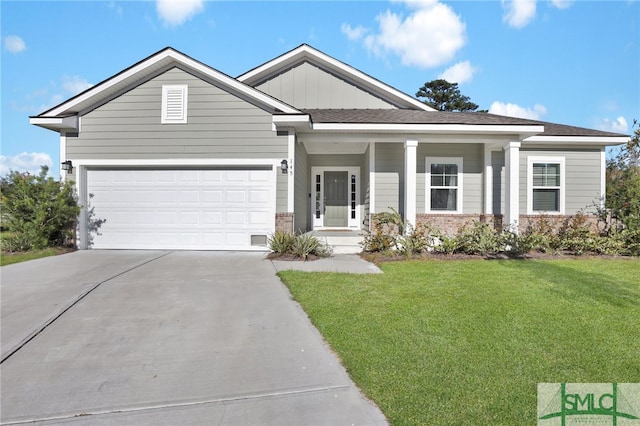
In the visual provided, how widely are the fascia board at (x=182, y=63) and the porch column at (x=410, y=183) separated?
10.9ft

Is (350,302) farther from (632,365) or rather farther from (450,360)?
(632,365)

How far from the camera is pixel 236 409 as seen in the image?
99.7 inches

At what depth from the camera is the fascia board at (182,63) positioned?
8.77m

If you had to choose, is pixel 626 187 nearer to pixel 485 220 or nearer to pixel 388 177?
pixel 485 220

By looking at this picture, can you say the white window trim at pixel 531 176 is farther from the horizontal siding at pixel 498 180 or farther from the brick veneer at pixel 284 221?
the brick veneer at pixel 284 221

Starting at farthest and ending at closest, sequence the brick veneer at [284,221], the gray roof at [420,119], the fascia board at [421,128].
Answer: the gray roof at [420,119]
the fascia board at [421,128]
the brick veneer at [284,221]

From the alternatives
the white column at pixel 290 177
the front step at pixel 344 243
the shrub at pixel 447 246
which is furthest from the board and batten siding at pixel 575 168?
the white column at pixel 290 177

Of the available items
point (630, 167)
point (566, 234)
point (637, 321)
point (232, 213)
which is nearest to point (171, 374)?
point (637, 321)

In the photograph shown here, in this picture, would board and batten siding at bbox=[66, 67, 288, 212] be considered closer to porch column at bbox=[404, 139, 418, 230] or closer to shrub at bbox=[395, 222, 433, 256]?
shrub at bbox=[395, 222, 433, 256]

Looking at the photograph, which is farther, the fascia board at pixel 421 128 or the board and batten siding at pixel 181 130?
the fascia board at pixel 421 128

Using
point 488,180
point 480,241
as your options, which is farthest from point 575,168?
Answer: point 480,241

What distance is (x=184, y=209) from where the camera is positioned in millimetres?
9227

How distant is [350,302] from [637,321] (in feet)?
11.0

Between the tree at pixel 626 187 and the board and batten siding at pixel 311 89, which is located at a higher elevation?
the board and batten siding at pixel 311 89
